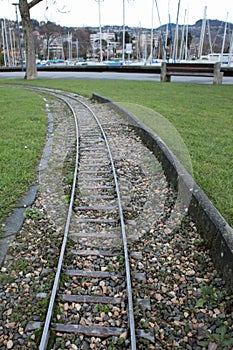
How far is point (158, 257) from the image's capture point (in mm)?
4488

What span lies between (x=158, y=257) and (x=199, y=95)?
14078mm

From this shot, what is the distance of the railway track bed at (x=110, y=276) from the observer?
3.34m

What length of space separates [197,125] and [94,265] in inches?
287

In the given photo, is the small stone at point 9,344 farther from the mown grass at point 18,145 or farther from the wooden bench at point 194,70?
the wooden bench at point 194,70

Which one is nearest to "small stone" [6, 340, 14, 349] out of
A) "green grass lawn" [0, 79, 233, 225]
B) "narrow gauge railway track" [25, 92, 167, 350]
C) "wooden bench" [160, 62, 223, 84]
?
"narrow gauge railway track" [25, 92, 167, 350]

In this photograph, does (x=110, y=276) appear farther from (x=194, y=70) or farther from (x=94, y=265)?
(x=194, y=70)

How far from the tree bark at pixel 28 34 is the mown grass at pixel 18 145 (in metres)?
11.7

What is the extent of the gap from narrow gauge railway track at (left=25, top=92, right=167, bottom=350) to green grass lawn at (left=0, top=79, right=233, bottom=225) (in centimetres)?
151

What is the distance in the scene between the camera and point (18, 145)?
8.80 m

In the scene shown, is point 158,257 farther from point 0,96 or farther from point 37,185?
point 0,96

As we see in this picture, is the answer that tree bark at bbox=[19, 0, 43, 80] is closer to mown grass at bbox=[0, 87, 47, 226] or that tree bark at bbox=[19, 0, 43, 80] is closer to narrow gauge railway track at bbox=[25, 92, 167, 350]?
mown grass at bbox=[0, 87, 47, 226]

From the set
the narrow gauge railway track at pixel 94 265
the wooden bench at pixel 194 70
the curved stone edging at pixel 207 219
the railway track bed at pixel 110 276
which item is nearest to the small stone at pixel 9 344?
the railway track bed at pixel 110 276

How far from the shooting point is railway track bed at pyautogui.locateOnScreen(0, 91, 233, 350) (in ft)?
11.0

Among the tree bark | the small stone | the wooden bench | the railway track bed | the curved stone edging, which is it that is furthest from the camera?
the tree bark
